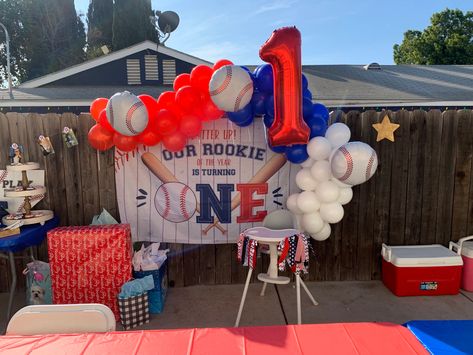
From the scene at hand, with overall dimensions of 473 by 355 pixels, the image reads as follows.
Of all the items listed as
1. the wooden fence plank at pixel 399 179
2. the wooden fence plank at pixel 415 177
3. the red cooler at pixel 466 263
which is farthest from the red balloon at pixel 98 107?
the red cooler at pixel 466 263

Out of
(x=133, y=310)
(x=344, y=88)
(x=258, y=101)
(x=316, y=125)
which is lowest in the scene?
(x=133, y=310)

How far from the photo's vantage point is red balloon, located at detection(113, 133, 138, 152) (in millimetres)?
3664

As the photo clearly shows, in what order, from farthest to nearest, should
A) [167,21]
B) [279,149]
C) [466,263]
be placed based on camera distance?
[167,21], [466,263], [279,149]

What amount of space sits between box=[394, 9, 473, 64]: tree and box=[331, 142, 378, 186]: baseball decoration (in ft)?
118

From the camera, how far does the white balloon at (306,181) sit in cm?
373

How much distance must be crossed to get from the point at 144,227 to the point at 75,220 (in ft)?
2.64

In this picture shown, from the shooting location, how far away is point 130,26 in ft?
84.0

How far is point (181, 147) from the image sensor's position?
3.78m

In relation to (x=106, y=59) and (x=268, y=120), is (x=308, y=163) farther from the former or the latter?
(x=106, y=59)

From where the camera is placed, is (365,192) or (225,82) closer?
(225,82)

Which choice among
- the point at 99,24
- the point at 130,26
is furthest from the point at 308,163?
the point at 99,24

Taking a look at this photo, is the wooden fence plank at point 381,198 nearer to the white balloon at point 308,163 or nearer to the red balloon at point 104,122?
the white balloon at point 308,163

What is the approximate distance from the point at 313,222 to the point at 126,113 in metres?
2.16

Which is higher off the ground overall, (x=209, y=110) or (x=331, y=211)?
(x=209, y=110)
